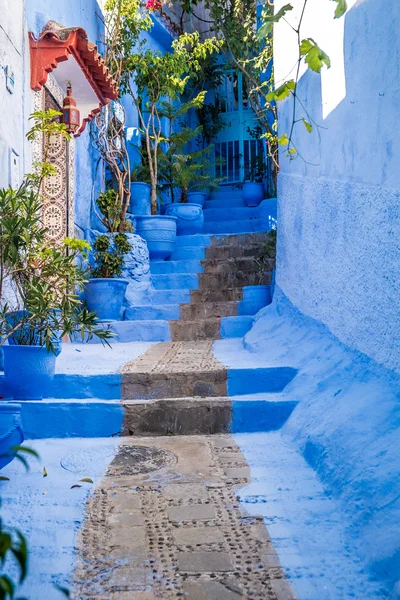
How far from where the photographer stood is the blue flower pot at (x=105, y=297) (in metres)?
6.17

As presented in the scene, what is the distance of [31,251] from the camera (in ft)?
12.8

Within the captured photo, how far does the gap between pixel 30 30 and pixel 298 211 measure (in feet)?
8.99

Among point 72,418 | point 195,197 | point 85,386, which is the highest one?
Answer: point 195,197

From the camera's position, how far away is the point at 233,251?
7668 mm

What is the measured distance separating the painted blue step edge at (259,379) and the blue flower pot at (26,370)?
4.03 feet

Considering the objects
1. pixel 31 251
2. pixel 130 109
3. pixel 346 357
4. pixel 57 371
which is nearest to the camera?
pixel 346 357

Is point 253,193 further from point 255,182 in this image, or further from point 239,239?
point 239,239

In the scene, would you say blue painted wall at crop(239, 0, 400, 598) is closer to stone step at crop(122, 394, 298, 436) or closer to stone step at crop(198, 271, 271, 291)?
stone step at crop(122, 394, 298, 436)

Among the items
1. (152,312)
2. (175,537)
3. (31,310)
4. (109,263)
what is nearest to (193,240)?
(109,263)

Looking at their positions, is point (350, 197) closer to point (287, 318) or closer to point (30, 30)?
point (287, 318)

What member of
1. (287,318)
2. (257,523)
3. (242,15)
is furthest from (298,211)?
(242,15)

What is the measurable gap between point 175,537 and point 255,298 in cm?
418

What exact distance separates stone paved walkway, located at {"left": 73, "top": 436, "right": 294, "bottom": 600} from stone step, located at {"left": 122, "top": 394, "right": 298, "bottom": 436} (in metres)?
0.46

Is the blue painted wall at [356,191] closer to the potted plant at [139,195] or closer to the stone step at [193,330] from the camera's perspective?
the stone step at [193,330]
